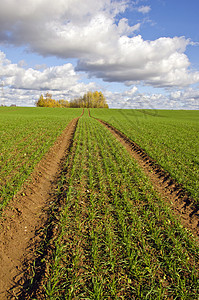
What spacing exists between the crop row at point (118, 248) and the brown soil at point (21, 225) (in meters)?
0.68

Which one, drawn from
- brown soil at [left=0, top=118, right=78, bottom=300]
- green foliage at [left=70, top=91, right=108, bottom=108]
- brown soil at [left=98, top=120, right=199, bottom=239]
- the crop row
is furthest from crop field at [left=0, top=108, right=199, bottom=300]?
green foliage at [left=70, top=91, right=108, bottom=108]

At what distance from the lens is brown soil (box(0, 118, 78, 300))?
160 inches

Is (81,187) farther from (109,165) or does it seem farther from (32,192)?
(109,165)

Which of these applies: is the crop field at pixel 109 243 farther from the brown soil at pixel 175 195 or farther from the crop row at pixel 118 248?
the brown soil at pixel 175 195

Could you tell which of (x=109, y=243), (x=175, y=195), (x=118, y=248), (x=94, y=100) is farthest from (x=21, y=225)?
(x=94, y=100)

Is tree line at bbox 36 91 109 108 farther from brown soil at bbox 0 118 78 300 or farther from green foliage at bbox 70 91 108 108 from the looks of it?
brown soil at bbox 0 118 78 300

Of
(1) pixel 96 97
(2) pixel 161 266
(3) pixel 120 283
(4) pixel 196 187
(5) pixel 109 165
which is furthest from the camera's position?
Answer: (1) pixel 96 97

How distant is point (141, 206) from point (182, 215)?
1576 millimetres

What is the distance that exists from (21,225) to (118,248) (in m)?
3.34

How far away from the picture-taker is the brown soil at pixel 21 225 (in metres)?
4.06

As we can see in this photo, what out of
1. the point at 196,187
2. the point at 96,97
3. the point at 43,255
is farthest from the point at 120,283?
the point at 96,97

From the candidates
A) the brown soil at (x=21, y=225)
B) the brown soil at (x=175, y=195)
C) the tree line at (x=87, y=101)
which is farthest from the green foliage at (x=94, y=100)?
the brown soil at (x=21, y=225)

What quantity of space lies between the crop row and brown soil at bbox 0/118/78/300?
679 millimetres

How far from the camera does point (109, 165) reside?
1103cm
